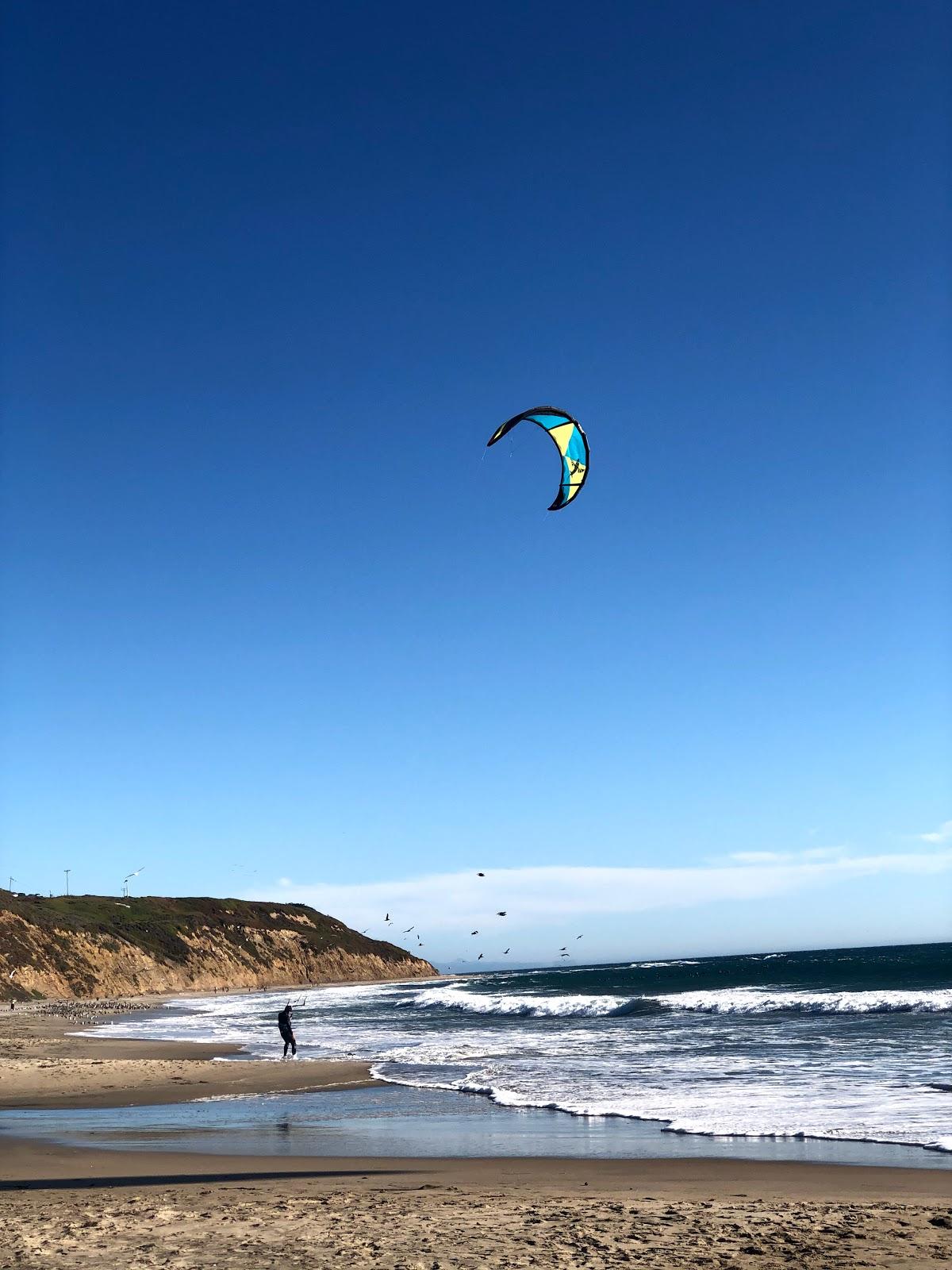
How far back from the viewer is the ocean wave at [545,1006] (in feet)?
126

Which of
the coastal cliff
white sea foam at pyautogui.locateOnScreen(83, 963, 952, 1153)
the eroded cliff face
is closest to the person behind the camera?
white sea foam at pyautogui.locateOnScreen(83, 963, 952, 1153)

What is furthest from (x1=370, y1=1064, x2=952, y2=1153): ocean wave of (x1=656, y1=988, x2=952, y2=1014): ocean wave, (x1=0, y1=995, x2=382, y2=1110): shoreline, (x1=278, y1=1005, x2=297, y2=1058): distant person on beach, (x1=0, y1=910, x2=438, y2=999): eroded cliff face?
(x1=0, y1=910, x2=438, y2=999): eroded cliff face

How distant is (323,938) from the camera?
9031 cm

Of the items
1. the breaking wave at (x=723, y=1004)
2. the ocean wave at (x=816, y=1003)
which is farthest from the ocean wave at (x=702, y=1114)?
the breaking wave at (x=723, y=1004)

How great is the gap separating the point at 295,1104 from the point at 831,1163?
7.73m

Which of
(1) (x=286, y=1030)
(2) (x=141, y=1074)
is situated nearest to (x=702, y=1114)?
(2) (x=141, y=1074)

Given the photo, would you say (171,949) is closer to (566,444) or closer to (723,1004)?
(723,1004)

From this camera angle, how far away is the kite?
13898 mm

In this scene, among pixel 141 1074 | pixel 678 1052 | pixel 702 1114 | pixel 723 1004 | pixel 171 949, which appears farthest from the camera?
pixel 171 949

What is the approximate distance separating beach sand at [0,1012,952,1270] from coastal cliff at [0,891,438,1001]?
46989 mm

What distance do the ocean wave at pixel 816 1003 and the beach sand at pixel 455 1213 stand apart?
80.4 feet

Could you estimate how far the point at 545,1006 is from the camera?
136ft

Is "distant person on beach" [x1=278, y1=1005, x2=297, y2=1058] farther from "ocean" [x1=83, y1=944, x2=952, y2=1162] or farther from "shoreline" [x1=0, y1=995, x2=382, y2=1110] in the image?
"ocean" [x1=83, y1=944, x2=952, y2=1162]

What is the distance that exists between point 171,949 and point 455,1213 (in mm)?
68711
